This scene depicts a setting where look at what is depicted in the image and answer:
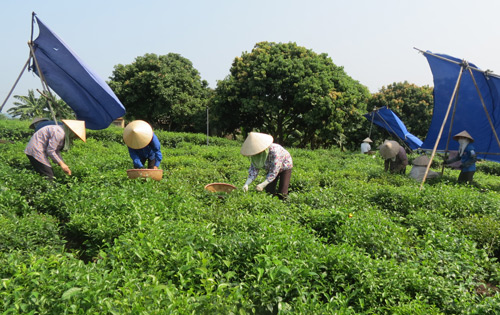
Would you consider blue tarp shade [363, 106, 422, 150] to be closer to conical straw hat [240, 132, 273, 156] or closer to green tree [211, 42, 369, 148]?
green tree [211, 42, 369, 148]

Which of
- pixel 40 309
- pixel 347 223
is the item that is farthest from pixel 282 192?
pixel 40 309

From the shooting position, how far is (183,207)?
191 inches

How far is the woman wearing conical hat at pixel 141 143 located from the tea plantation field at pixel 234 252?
537 mm

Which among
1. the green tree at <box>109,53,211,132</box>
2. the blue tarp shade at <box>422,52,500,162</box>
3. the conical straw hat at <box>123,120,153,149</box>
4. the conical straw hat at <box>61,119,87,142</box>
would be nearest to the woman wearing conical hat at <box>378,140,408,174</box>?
the blue tarp shade at <box>422,52,500,162</box>

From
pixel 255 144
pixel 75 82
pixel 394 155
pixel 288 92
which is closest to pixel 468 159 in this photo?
pixel 394 155

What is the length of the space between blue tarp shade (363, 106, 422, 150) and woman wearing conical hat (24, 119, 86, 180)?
12.9 m

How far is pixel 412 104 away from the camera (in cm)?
2486

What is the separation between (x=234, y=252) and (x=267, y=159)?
2598 millimetres

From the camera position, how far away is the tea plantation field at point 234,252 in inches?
105

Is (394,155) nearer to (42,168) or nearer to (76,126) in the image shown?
(76,126)

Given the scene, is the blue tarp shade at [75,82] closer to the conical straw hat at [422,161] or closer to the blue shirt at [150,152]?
the blue shirt at [150,152]

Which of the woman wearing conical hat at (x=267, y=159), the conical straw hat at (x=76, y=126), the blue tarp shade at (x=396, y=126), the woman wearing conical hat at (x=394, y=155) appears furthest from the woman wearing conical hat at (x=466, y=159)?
the conical straw hat at (x=76, y=126)

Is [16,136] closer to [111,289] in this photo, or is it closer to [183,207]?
[183,207]

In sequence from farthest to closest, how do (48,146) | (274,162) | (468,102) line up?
(468,102)
(48,146)
(274,162)
